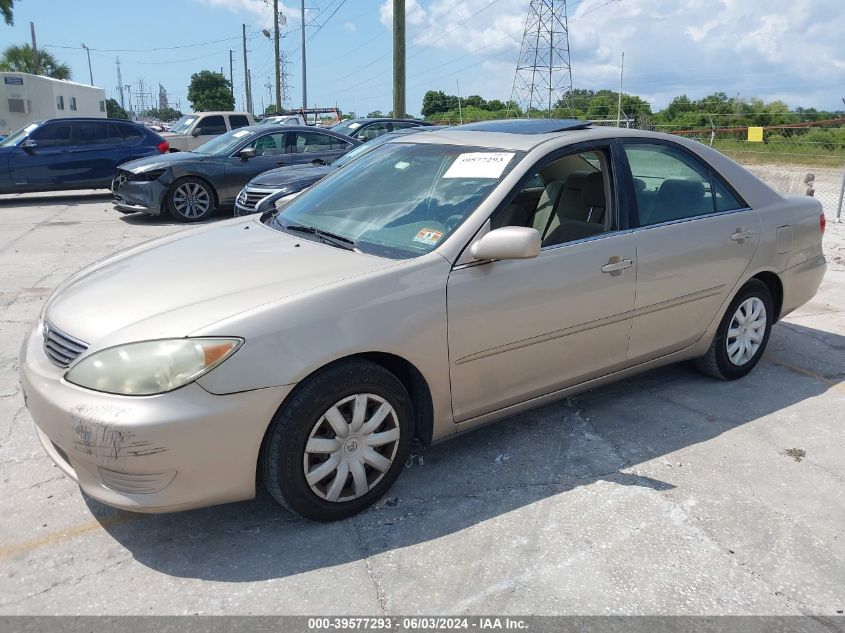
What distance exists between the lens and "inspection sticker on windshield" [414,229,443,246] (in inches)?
130

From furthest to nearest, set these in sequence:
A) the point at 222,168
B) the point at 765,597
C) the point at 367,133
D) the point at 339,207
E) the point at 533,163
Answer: the point at 367,133 → the point at 222,168 → the point at 339,207 → the point at 533,163 → the point at 765,597

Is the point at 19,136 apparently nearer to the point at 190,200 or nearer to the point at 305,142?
the point at 190,200

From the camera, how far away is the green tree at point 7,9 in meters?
38.4

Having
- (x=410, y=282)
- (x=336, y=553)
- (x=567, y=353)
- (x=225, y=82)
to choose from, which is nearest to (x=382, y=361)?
(x=410, y=282)

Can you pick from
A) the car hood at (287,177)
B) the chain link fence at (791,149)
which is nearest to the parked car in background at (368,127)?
the car hood at (287,177)

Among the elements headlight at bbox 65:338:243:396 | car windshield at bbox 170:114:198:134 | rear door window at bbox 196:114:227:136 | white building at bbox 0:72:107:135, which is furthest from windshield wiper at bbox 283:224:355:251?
white building at bbox 0:72:107:135

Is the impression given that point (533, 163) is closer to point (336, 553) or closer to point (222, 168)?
point (336, 553)

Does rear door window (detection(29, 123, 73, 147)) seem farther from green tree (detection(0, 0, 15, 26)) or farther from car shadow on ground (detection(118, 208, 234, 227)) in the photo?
green tree (detection(0, 0, 15, 26))

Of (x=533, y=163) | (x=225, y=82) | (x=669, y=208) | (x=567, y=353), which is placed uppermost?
(x=225, y=82)

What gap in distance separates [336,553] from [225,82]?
9481 centimetres

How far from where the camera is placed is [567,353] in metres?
3.64

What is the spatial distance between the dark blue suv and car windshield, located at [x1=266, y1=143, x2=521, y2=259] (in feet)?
35.8

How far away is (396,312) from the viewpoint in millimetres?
3020

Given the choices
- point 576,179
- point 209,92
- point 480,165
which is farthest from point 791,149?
point 209,92
